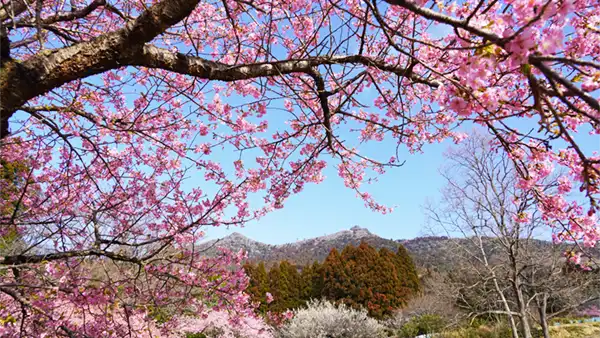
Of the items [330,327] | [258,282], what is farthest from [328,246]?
[330,327]

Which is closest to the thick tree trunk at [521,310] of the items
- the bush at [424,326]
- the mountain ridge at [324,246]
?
the bush at [424,326]

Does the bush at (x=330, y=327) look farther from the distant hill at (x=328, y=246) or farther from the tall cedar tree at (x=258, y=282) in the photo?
the distant hill at (x=328, y=246)

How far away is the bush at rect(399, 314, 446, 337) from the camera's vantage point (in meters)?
12.3

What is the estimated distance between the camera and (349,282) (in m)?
17.0

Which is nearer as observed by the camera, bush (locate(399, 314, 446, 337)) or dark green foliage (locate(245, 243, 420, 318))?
bush (locate(399, 314, 446, 337))

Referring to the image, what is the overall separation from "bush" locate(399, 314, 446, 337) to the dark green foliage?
324cm

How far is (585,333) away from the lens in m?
10.8

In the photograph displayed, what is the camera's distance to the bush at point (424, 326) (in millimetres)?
12258

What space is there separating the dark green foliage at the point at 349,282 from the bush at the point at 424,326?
3.24 m

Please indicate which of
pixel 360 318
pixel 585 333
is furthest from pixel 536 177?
pixel 585 333

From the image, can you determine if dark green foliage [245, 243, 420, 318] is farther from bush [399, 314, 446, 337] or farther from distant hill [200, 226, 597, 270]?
distant hill [200, 226, 597, 270]

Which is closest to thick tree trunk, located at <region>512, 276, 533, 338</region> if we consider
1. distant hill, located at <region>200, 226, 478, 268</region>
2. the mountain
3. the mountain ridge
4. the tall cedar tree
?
the tall cedar tree

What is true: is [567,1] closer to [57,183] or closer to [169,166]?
[169,166]

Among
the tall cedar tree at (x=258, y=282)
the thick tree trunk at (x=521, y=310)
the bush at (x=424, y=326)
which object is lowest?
the bush at (x=424, y=326)
